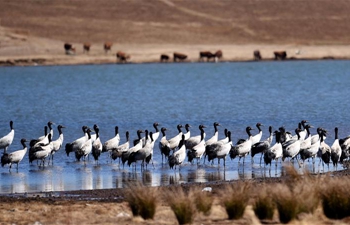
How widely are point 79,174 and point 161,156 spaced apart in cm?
379

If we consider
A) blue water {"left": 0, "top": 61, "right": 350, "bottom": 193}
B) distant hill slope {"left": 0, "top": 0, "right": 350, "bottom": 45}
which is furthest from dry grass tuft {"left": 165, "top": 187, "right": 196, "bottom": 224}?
distant hill slope {"left": 0, "top": 0, "right": 350, "bottom": 45}

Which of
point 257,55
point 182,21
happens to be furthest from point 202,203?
point 182,21

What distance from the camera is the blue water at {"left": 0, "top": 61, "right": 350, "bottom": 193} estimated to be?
21.5 meters

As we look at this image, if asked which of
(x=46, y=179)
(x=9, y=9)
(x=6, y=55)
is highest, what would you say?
(x=9, y=9)

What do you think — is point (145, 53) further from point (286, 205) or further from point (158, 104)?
point (286, 205)

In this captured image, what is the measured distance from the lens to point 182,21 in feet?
300

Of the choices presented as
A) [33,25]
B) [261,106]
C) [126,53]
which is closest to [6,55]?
[126,53]

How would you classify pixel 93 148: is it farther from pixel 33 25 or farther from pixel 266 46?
pixel 33 25

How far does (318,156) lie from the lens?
893 inches

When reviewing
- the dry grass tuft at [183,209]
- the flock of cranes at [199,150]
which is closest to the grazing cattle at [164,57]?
the flock of cranes at [199,150]

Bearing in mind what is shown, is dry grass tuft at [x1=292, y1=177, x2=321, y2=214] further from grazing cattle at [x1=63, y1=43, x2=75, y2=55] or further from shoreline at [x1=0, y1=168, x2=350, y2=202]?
grazing cattle at [x1=63, y1=43, x2=75, y2=55]

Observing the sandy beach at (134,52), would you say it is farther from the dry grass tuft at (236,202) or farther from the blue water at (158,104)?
the dry grass tuft at (236,202)

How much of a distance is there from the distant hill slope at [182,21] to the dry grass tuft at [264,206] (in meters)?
69.3

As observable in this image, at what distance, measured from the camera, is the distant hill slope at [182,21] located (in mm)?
84250
